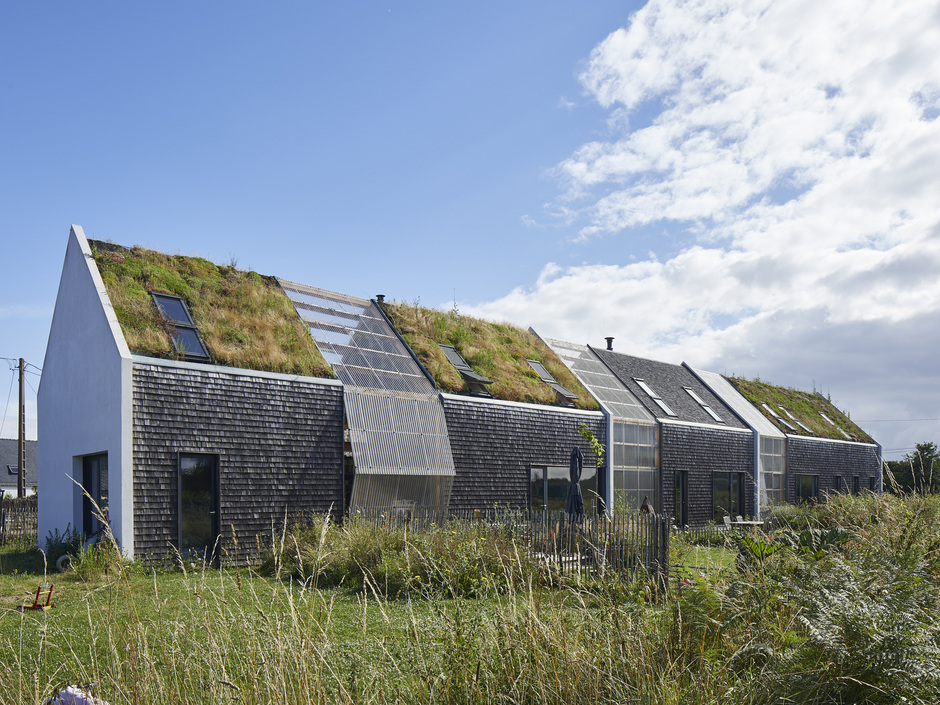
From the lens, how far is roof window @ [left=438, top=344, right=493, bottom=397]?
16578 mm

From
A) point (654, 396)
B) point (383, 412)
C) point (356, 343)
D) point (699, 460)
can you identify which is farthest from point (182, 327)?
point (699, 460)

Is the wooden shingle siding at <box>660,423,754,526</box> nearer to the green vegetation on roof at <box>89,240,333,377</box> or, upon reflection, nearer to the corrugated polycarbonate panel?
the corrugated polycarbonate panel

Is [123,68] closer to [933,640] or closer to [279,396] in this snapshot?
[279,396]

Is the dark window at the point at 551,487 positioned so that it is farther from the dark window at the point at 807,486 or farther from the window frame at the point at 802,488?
the dark window at the point at 807,486

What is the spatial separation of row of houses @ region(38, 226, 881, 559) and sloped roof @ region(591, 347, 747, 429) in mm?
683

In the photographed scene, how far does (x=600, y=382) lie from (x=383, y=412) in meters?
8.52

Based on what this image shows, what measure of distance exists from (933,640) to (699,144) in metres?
5.97

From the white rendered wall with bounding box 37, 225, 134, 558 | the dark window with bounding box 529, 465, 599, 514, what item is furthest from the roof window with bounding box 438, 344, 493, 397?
the white rendered wall with bounding box 37, 225, 134, 558

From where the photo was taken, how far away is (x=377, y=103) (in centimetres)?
891

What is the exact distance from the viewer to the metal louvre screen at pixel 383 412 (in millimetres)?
13867

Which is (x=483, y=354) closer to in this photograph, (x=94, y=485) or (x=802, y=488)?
(x=94, y=485)

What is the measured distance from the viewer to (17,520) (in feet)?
52.8

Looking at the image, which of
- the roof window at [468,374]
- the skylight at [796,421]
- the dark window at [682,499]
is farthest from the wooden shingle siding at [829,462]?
the roof window at [468,374]

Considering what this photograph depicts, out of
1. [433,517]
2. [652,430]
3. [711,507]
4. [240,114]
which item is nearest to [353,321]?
[433,517]
